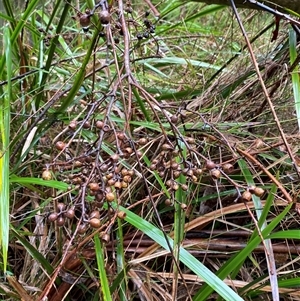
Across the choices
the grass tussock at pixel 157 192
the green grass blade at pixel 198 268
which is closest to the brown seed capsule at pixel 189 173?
the grass tussock at pixel 157 192

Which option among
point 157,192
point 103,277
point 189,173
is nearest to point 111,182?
point 189,173

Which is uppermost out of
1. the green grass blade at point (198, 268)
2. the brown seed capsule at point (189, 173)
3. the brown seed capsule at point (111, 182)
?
the brown seed capsule at point (111, 182)

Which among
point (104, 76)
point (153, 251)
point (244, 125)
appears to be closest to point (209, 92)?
point (244, 125)

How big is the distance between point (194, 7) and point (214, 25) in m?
0.18

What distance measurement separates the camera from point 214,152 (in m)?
0.89

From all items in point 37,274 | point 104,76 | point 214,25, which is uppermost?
point 214,25

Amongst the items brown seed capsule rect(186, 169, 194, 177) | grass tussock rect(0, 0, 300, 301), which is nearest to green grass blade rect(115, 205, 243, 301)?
grass tussock rect(0, 0, 300, 301)

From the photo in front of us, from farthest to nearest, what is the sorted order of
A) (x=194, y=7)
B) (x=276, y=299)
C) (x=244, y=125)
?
(x=194, y=7) → (x=244, y=125) → (x=276, y=299)

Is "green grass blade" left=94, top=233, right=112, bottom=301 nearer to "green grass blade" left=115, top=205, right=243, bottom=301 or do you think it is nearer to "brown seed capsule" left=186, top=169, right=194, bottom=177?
"green grass blade" left=115, top=205, right=243, bottom=301

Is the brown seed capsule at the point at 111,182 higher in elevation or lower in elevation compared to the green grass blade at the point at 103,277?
higher

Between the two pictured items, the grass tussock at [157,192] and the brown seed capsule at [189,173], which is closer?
the brown seed capsule at [189,173]

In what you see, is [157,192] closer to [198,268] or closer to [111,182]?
[198,268]

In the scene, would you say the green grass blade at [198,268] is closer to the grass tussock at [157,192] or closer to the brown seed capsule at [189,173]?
the grass tussock at [157,192]

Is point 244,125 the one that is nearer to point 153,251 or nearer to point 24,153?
point 153,251
